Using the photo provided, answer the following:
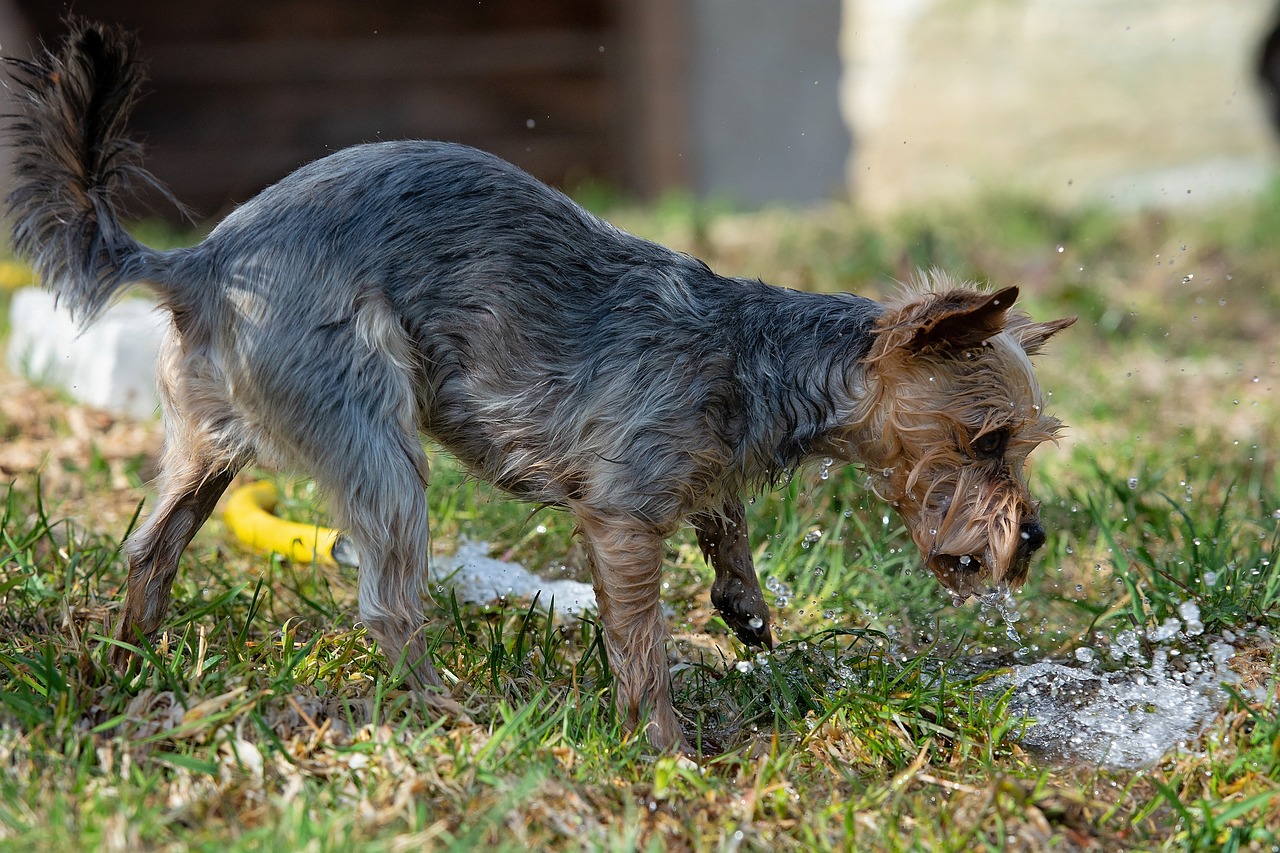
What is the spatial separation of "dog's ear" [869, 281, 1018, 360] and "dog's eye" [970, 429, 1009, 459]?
291 mm

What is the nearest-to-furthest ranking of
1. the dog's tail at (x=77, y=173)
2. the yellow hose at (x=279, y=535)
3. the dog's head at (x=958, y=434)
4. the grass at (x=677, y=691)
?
1. the grass at (x=677, y=691)
2. the dog's tail at (x=77, y=173)
3. the dog's head at (x=958, y=434)
4. the yellow hose at (x=279, y=535)

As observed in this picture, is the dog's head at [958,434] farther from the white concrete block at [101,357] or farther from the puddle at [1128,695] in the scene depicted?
the white concrete block at [101,357]

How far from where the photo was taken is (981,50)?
10.3 metres

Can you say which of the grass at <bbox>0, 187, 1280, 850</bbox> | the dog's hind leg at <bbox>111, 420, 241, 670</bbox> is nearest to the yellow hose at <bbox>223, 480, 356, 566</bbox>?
the grass at <bbox>0, 187, 1280, 850</bbox>

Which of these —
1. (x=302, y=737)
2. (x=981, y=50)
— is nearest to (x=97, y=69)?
(x=302, y=737)

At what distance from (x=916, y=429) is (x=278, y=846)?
6.89ft

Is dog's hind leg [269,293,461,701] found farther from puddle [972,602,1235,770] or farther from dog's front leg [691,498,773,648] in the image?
puddle [972,602,1235,770]

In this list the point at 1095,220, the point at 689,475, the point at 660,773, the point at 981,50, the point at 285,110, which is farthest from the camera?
the point at 285,110

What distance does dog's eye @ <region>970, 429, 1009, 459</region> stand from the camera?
363 cm

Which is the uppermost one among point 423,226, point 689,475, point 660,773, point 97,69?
point 97,69

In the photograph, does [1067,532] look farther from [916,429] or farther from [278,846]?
[278,846]

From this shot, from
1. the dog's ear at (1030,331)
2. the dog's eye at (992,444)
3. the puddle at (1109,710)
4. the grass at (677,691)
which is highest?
the dog's ear at (1030,331)

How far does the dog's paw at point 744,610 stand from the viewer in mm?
3959

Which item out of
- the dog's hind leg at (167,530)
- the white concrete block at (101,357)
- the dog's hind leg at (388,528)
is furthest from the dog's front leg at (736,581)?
the white concrete block at (101,357)
